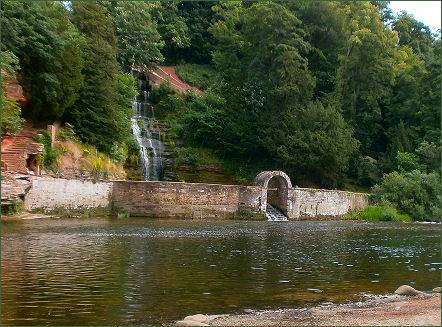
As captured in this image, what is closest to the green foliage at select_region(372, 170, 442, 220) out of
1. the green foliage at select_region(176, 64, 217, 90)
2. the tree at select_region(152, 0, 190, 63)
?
the green foliage at select_region(176, 64, 217, 90)

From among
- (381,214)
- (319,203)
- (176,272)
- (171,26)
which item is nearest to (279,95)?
(319,203)

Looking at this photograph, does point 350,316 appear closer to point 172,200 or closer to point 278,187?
point 172,200

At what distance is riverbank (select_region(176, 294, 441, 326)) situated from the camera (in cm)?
777

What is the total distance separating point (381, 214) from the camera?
122ft

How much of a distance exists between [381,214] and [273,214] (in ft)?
25.4

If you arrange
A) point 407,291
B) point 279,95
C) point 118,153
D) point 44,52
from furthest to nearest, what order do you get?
point 279,95
point 118,153
point 44,52
point 407,291

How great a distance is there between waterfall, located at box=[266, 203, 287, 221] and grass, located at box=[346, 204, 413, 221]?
16.9 feet

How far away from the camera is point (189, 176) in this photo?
127 ft

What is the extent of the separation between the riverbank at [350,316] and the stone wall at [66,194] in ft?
57.7

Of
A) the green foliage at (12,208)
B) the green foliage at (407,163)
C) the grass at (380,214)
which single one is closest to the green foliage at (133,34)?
the green foliage at (407,163)

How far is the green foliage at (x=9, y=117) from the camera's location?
918 inches

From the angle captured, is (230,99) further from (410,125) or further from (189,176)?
(410,125)

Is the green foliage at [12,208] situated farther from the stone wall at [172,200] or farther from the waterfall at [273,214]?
the waterfall at [273,214]

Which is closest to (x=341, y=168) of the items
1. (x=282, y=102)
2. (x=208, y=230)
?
(x=282, y=102)
